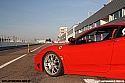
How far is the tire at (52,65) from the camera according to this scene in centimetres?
462

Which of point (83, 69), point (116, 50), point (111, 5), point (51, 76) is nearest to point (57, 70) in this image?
point (51, 76)

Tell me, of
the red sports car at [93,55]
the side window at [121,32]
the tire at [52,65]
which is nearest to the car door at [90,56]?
the red sports car at [93,55]

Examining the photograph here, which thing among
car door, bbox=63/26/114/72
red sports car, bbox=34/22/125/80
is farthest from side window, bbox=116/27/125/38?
car door, bbox=63/26/114/72

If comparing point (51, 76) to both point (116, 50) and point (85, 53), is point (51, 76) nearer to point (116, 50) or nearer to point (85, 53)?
point (85, 53)

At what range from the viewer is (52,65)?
4.81m

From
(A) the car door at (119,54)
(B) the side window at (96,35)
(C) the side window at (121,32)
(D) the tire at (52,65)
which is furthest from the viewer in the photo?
(D) the tire at (52,65)

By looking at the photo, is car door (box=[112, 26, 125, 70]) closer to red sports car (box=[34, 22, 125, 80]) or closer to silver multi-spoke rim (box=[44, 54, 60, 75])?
red sports car (box=[34, 22, 125, 80])

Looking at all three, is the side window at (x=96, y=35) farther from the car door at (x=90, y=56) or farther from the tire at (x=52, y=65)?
the tire at (x=52, y=65)

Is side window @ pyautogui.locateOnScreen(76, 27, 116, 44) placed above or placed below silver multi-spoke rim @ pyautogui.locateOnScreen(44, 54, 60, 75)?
above

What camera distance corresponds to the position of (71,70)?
14.3 feet

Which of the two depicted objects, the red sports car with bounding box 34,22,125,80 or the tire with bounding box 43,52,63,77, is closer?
the red sports car with bounding box 34,22,125,80

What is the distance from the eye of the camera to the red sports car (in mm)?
3701

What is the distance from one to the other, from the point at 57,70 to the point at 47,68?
1.37ft

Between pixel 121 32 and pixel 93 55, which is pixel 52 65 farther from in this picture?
pixel 121 32
